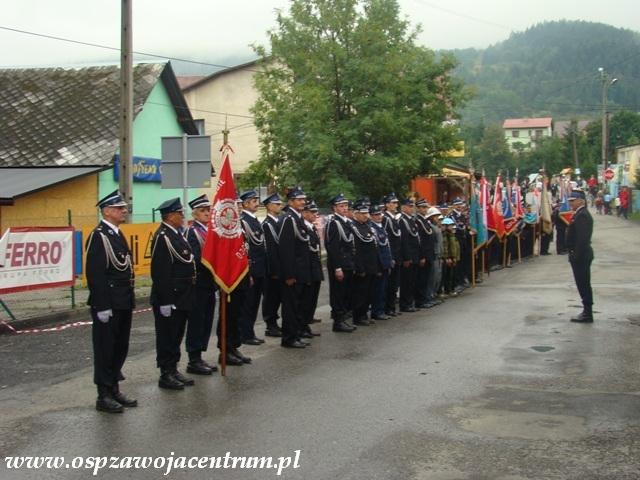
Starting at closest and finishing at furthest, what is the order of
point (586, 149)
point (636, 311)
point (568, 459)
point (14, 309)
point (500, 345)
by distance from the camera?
1. point (568, 459)
2. point (500, 345)
3. point (636, 311)
4. point (14, 309)
5. point (586, 149)

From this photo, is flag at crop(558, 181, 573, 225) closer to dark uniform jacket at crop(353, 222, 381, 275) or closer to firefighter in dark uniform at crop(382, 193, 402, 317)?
firefighter in dark uniform at crop(382, 193, 402, 317)

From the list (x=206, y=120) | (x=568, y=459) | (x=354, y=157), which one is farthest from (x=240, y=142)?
(x=568, y=459)

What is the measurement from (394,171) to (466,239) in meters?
8.47

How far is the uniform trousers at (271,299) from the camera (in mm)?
11992

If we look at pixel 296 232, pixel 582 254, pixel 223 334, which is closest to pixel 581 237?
pixel 582 254

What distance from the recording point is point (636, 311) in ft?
46.9

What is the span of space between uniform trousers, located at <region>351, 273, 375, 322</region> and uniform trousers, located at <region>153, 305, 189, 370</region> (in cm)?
478

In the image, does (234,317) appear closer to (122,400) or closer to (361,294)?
(122,400)

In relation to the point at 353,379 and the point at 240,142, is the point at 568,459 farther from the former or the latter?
the point at 240,142

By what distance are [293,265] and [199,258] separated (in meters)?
1.88

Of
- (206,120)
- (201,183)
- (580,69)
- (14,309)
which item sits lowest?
(14,309)

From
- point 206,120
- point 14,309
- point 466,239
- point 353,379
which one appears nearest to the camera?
point 353,379

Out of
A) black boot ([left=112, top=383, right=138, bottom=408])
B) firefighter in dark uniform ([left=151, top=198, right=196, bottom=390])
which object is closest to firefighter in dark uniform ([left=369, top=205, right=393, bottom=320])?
firefighter in dark uniform ([left=151, top=198, right=196, bottom=390])

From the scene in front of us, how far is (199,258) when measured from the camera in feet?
30.9
